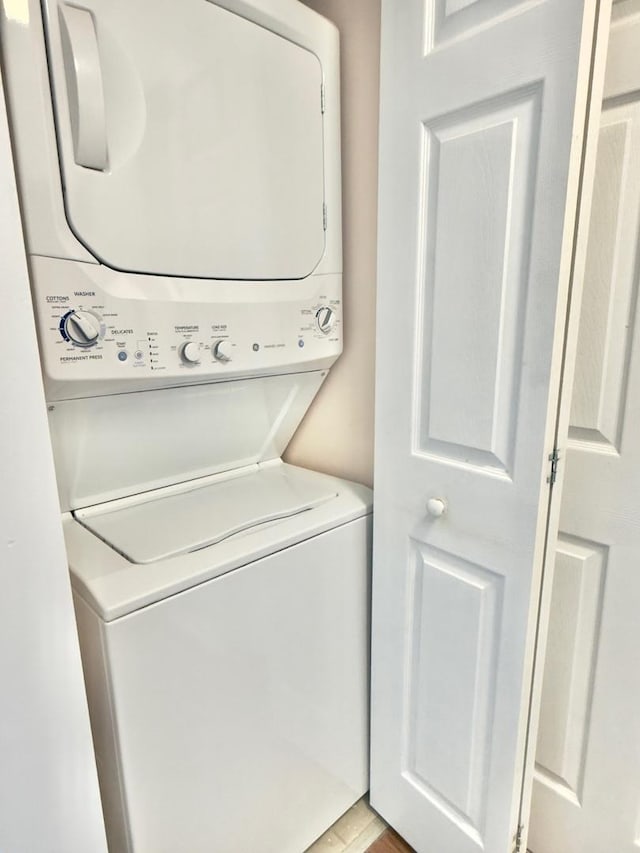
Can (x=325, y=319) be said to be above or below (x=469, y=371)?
above

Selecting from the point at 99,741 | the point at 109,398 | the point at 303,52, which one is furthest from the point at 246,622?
the point at 303,52

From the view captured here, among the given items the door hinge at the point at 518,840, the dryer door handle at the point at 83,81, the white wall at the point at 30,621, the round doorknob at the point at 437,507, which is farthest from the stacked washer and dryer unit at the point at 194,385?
the door hinge at the point at 518,840

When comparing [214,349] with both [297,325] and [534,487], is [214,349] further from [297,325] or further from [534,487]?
[534,487]

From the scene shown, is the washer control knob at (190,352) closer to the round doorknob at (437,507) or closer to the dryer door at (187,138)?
the dryer door at (187,138)

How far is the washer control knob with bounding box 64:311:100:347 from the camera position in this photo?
0.99 m

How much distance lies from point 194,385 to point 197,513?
338 millimetres

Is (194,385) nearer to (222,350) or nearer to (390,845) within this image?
(222,350)

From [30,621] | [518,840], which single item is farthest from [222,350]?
[518,840]

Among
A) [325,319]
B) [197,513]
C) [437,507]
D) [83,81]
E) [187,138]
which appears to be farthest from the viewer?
[325,319]

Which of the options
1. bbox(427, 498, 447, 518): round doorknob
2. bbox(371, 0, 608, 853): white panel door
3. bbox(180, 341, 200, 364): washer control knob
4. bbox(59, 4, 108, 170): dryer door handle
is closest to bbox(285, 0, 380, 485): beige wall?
bbox(371, 0, 608, 853): white panel door

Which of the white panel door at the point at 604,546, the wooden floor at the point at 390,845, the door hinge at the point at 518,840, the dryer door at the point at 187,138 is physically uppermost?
the dryer door at the point at 187,138

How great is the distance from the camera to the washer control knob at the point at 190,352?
3.82 feet

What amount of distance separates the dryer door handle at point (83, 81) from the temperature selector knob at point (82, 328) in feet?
0.94

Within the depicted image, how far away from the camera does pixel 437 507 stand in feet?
3.97
